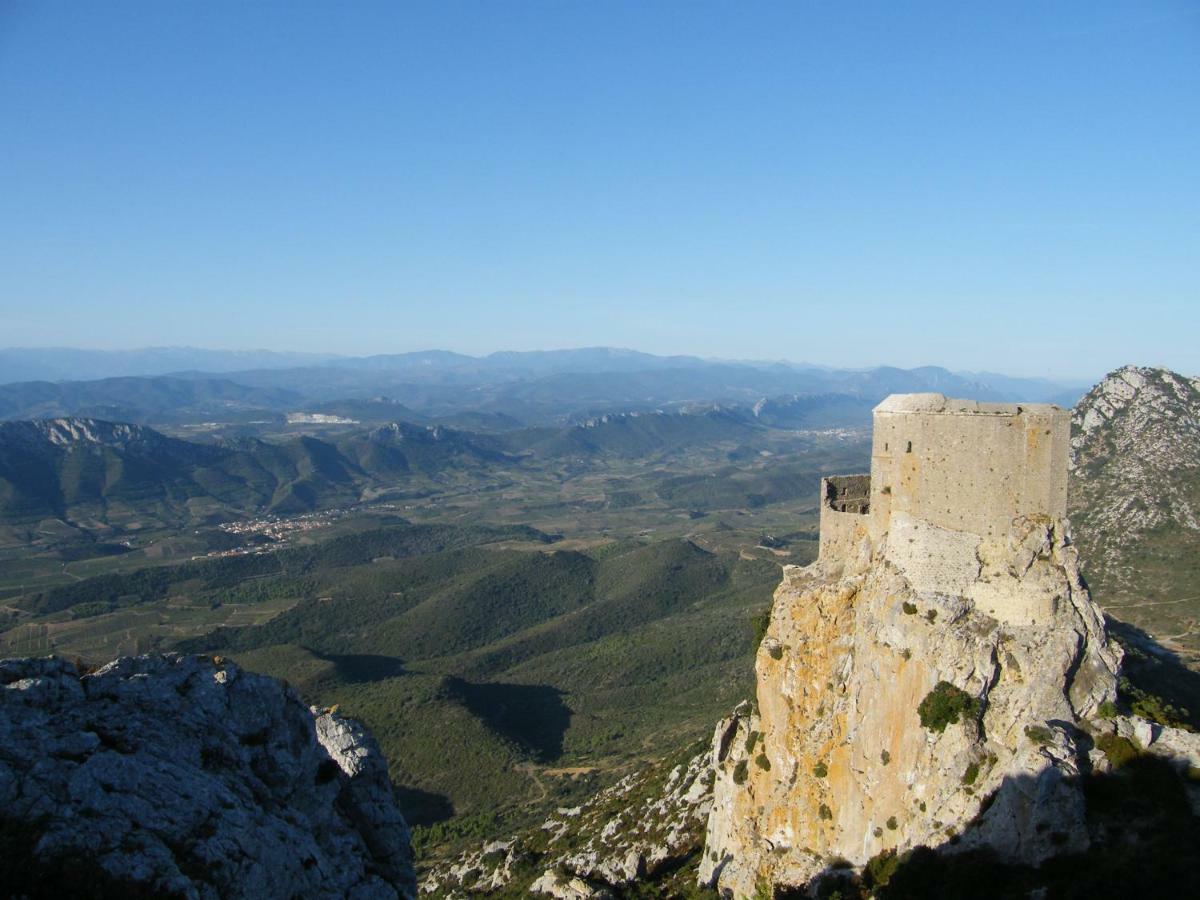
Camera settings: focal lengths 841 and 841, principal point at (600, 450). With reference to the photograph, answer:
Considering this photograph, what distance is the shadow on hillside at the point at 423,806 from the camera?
62.0 meters

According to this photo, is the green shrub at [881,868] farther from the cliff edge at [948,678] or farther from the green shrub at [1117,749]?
the green shrub at [1117,749]

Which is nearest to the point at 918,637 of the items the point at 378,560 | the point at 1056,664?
the point at 1056,664

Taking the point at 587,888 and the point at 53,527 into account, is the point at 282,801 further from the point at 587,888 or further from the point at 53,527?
the point at 53,527

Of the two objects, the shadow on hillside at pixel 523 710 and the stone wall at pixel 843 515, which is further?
the shadow on hillside at pixel 523 710

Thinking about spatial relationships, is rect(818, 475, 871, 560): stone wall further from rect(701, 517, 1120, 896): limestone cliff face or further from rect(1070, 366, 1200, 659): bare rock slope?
rect(1070, 366, 1200, 659): bare rock slope

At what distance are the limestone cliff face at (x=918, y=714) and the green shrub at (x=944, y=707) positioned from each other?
6 centimetres

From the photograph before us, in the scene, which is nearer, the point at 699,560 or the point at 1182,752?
the point at 1182,752

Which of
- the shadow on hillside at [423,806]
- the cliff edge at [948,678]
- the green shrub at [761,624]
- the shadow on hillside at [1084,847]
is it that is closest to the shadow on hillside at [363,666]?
the shadow on hillside at [423,806]

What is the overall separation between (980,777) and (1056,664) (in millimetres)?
3859

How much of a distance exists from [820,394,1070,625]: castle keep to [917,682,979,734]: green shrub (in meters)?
2.69

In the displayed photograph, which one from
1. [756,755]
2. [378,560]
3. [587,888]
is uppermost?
[756,755]

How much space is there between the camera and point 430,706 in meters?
80.6

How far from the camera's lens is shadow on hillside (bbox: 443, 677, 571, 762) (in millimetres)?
76625

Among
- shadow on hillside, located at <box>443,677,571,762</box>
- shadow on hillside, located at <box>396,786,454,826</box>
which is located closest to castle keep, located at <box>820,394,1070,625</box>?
shadow on hillside, located at <box>396,786,454,826</box>
